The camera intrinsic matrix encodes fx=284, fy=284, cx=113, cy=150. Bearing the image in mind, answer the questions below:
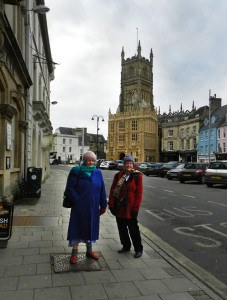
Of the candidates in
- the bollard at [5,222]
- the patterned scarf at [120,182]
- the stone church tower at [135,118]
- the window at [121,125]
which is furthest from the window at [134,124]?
the bollard at [5,222]

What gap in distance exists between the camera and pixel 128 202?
16.0ft

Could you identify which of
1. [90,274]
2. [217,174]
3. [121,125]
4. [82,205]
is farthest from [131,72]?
[90,274]

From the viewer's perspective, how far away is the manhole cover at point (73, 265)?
412 cm

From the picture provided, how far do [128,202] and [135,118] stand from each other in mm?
70428

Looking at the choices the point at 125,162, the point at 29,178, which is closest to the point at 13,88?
the point at 29,178

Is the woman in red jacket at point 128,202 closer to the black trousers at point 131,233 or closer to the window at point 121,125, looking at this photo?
the black trousers at point 131,233

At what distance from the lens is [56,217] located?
7996 mm

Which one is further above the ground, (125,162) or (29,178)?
(125,162)

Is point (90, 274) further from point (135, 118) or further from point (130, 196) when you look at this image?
point (135, 118)

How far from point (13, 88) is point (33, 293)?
794cm

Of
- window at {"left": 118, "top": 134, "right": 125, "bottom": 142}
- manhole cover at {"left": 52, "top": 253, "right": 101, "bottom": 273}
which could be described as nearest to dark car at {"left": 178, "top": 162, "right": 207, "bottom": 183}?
manhole cover at {"left": 52, "top": 253, "right": 101, "bottom": 273}

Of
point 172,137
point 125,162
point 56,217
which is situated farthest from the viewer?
point 172,137

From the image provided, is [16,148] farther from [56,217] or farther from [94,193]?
[94,193]

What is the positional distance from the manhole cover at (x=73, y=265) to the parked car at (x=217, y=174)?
48.2 ft
